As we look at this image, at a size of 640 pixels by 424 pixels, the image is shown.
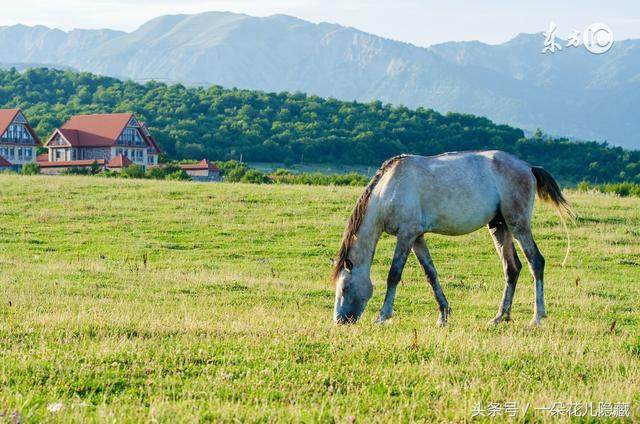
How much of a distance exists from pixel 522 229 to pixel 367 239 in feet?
9.17

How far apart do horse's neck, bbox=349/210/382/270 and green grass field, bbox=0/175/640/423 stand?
3.30 ft

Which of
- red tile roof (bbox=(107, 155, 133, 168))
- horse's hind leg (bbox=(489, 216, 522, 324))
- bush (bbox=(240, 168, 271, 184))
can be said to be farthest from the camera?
red tile roof (bbox=(107, 155, 133, 168))

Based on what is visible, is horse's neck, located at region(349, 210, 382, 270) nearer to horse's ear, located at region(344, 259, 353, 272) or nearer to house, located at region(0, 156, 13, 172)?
horse's ear, located at region(344, 259, 353, 272)

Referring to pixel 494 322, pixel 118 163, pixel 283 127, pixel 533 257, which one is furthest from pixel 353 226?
pixel 283 127

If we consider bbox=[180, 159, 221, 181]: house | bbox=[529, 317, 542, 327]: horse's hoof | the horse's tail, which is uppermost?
the horse's tail

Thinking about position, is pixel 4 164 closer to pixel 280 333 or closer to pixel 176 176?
pixel 176 176

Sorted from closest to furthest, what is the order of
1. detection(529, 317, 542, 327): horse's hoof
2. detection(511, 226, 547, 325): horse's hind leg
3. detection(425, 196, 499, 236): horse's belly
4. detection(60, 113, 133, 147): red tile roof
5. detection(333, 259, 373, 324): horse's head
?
detection(333, 259, 373, 324): horse's head
detection(529, 317, 542, 327): horse's hoof
detection(425, 196, 499, 236): horse's belly
detection(511, 226, 547, 325): horse's hind leg
detection(60, 113, 133, 147): red tile roof

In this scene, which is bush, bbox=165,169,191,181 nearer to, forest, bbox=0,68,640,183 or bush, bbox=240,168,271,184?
bush, bbox=240,168,271,184

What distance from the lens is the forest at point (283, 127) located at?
376 ft

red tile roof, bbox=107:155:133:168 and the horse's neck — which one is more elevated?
the horse's neck

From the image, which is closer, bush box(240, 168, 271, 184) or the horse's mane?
the horse's mane

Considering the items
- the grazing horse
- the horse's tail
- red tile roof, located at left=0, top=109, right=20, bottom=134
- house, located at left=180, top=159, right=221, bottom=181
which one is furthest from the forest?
the grazing horse

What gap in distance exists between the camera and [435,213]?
13.0 metres

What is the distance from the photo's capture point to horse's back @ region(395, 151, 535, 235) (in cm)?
1297
